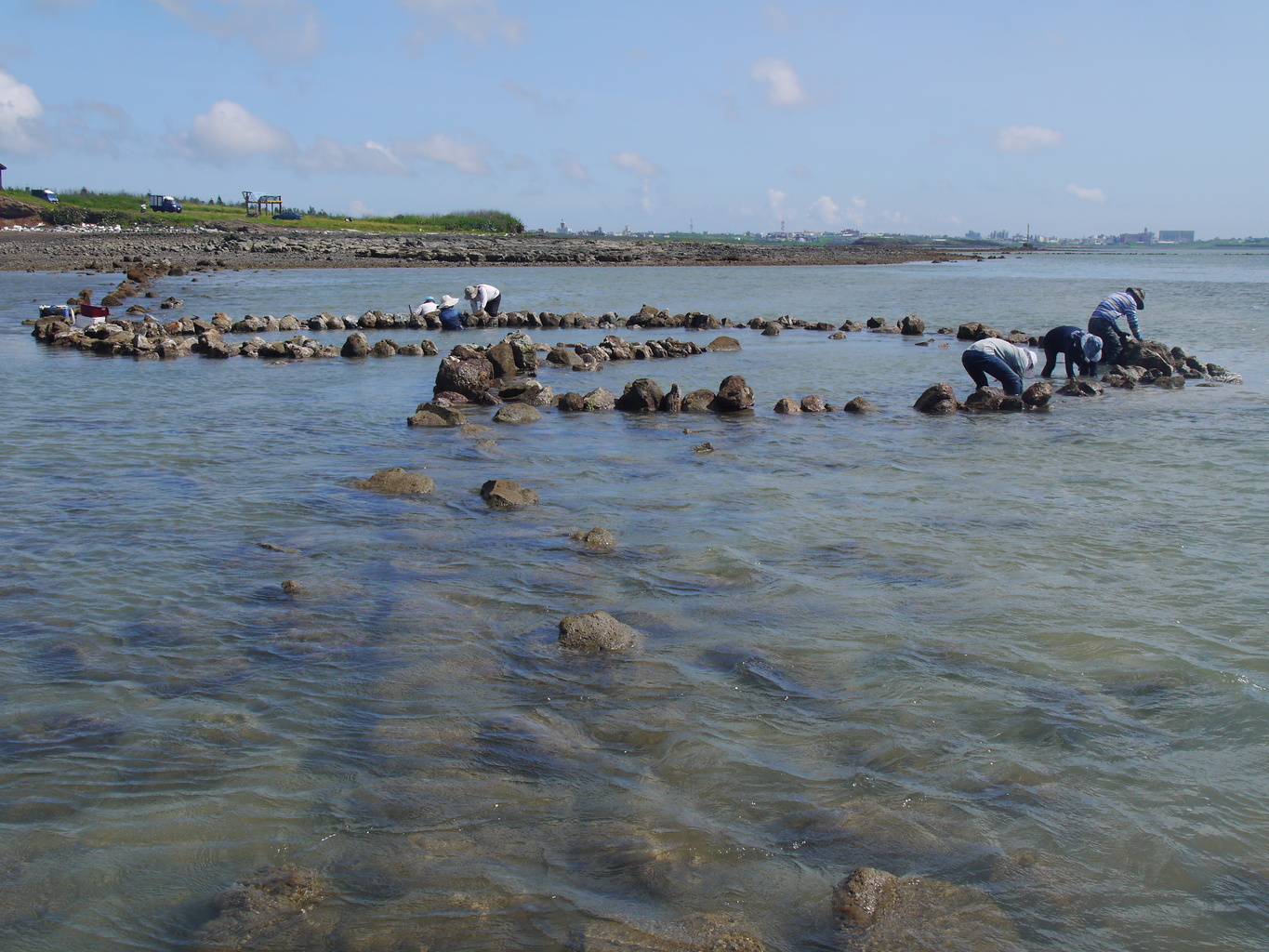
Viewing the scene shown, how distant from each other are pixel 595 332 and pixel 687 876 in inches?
982

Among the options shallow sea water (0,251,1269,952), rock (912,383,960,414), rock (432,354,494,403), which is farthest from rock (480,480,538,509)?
rock (912,383,960,414)

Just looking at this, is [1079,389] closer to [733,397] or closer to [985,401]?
[985,401]

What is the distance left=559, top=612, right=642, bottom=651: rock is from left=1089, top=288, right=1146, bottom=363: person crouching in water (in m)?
16.1

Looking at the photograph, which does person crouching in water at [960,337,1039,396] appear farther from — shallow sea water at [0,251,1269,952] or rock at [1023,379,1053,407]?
shallow sea water at [0,251,1269,952]

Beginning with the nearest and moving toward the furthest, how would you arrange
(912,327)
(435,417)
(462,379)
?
(435,417) < (462,379) < (912,327)

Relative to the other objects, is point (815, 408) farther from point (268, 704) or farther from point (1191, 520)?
point (268, 704)

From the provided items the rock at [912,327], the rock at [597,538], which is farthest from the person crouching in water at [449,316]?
the rock at [597,538]

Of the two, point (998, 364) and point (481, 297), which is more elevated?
point (481, 297)

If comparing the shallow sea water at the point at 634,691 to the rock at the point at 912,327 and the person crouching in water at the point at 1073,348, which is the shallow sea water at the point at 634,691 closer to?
the person crouching in water at the point at 1073,348

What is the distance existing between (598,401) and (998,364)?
7.38 metres

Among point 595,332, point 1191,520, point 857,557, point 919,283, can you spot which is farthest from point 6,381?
point 919,283

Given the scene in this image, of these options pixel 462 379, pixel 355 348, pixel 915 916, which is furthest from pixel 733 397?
pixel 915 916

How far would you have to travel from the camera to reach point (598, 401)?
16562 mm

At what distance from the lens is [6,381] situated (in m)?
17.9
